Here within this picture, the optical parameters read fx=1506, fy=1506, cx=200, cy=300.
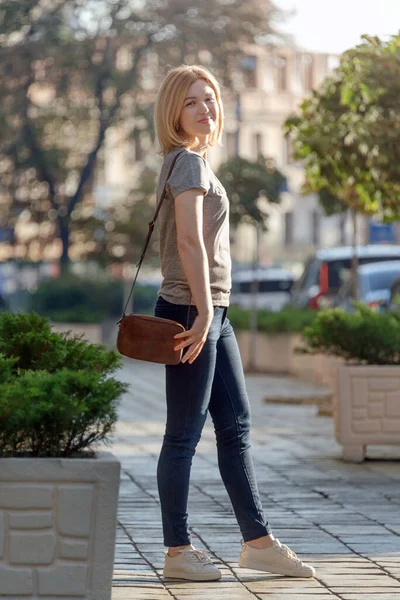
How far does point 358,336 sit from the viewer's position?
9.81 m

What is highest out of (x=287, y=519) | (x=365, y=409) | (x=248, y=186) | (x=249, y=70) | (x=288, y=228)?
(x=249, y=70)

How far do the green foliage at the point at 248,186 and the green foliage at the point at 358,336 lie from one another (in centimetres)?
956

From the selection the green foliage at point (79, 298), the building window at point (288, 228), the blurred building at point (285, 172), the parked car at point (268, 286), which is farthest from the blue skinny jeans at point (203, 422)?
the building window at point (288, 228)

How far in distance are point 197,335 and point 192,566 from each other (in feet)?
2.75

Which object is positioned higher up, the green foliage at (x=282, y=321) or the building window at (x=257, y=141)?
the building window at (x=257, y=141)

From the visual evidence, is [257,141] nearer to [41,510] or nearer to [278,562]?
[278,562]

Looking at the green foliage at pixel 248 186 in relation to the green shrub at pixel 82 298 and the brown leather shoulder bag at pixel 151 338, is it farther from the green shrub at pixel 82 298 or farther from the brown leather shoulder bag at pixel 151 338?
the brown leather shoulder bag at pixel 151 338

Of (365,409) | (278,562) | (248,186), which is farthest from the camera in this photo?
(248,186)

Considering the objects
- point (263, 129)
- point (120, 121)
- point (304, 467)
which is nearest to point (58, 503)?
point (304, 467)

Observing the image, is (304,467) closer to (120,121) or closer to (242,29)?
(242,29)

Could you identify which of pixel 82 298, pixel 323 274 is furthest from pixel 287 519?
pixel 82 298

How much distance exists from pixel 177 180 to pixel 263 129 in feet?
198

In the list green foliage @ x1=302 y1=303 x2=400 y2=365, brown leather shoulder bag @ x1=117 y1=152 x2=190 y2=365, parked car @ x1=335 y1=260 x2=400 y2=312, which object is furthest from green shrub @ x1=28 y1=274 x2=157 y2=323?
brown leather shoulder bag @ x1=117 y1=152 x2=190 y2=365

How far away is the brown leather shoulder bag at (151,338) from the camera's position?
5.16 metres
